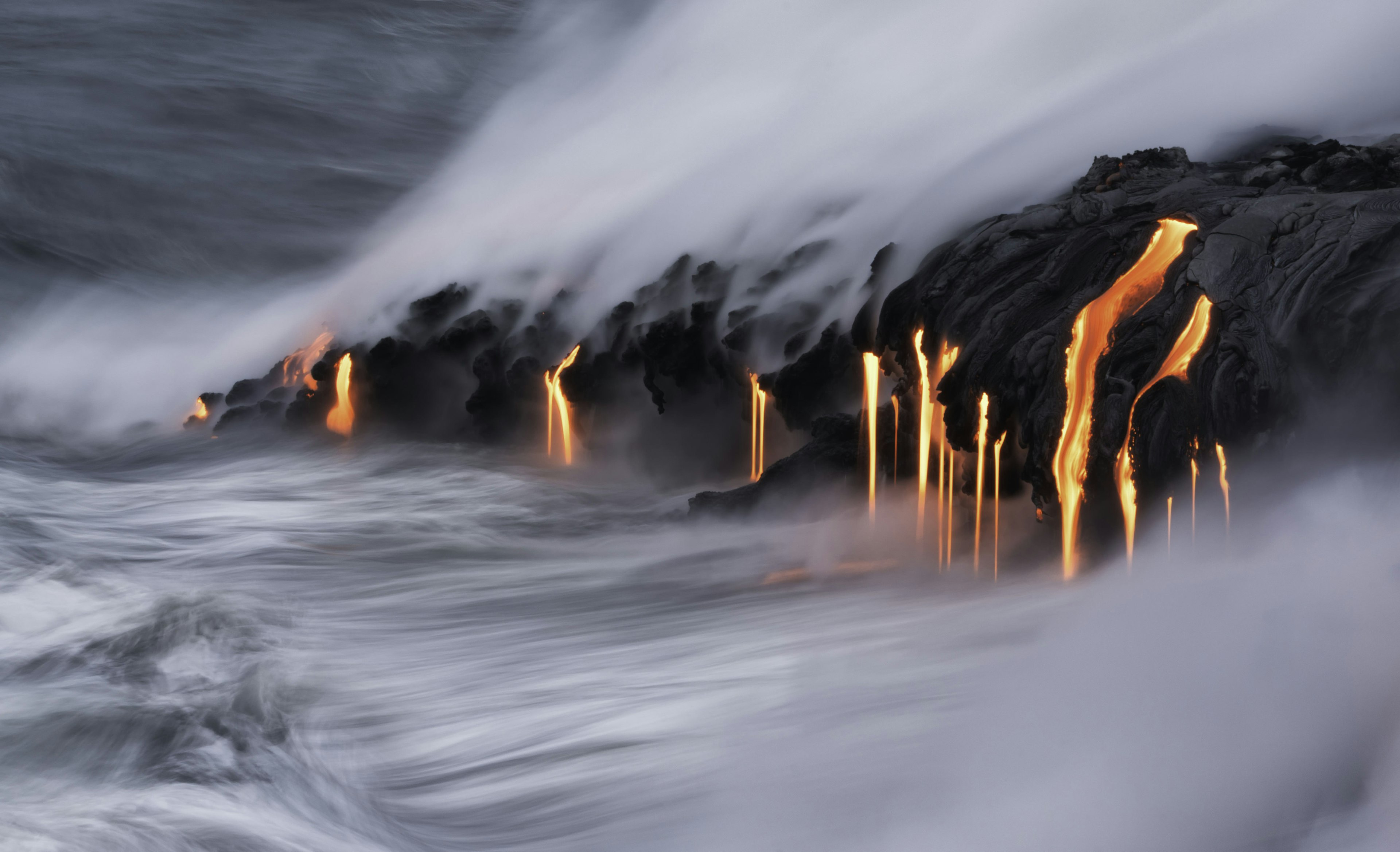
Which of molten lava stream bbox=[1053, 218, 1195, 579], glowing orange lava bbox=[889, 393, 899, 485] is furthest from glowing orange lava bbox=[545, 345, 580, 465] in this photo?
molten lava stream bbox=[1053, 218, 1195, 579]

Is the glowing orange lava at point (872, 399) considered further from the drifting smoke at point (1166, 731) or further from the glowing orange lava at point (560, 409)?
the glowing orange lava at point (560, 409)

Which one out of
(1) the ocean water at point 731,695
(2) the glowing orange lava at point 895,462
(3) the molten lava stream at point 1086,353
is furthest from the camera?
(2) the glowing orange lava at point 895,462

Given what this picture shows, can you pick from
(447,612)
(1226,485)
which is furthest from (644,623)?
(1226,485)

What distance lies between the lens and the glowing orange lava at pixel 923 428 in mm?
4438

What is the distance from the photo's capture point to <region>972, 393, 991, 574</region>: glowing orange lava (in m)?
4.09

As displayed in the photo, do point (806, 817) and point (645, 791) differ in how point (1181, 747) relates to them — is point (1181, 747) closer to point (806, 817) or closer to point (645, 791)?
point (806, 817)

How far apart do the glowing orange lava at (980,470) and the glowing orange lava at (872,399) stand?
584 mm

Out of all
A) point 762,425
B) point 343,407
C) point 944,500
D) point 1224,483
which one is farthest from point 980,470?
point 343,407

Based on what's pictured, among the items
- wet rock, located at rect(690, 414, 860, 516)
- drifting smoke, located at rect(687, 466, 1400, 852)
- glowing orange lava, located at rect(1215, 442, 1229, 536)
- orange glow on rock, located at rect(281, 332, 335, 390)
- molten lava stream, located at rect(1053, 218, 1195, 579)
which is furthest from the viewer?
orange glow on rock, located at rect(281, 332, 335, 390)

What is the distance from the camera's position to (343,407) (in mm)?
8430

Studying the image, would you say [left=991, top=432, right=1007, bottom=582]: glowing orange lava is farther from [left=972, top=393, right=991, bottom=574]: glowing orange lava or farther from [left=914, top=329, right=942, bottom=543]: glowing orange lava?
[left=914, top=329, right=942, bottom=543]: glowing orange lava

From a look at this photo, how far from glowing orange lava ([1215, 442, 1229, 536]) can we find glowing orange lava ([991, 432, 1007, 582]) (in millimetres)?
794

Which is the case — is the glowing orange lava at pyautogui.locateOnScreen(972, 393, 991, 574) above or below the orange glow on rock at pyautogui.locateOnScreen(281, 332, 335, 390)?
below

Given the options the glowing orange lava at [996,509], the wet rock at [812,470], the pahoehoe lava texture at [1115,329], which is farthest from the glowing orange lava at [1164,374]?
the wet rock at [812,470]
